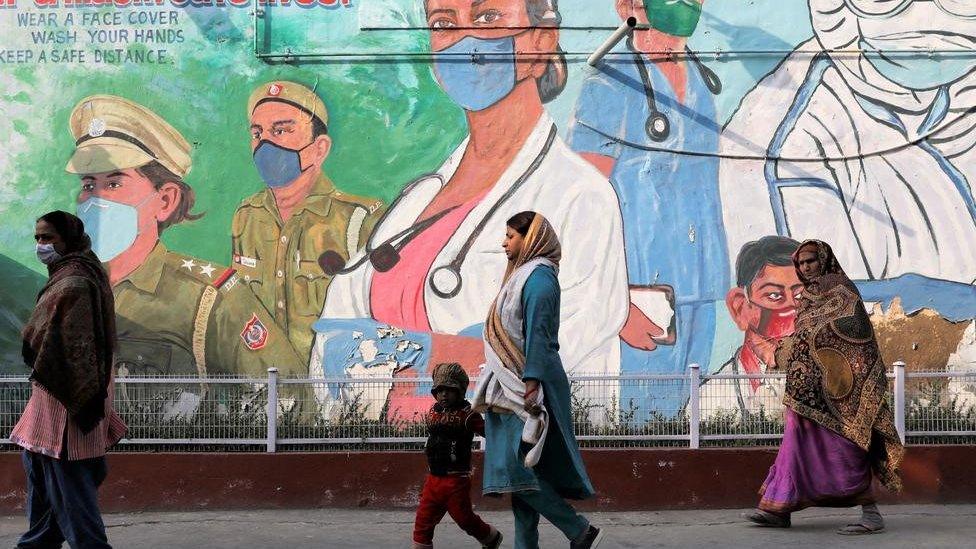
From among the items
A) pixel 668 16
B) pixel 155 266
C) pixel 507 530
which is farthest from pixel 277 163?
pixel 507 530

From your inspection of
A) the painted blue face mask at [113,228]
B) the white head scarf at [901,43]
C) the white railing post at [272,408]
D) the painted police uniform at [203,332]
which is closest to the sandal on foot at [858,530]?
the white railing post at [272,408]

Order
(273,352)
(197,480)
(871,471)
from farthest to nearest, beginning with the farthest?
(273,352) → (197,480) → (871,471)

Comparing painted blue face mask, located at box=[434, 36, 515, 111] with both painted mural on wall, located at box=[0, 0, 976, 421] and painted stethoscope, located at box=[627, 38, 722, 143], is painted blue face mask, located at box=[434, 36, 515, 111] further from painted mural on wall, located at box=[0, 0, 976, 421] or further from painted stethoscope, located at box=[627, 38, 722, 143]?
painted stethoscope, located at box=[627, 38, 722, 143]

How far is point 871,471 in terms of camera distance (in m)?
6.30

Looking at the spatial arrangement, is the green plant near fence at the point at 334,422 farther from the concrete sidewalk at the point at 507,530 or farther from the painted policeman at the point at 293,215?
the painted policeman at the point at 293,215

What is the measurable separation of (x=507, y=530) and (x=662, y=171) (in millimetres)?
3492

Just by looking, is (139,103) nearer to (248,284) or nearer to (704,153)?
(248,284)

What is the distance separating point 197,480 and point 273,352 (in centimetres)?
192

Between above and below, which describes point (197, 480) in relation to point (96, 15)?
below

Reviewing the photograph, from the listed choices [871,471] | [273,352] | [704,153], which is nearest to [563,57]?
[704,153]

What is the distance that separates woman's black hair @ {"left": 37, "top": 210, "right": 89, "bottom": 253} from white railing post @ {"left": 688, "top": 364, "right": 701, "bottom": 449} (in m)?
3.73

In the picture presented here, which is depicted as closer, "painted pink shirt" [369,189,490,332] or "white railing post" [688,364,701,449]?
"white railing post" [688,364,701,449]

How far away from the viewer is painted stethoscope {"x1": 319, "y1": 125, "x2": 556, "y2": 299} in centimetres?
888

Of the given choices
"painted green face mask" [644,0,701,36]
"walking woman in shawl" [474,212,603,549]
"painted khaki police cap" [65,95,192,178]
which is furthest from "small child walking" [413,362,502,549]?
"painted green face mask" [644,0,701,36]
